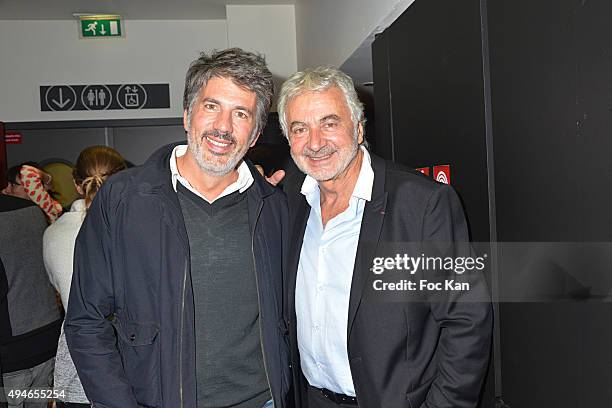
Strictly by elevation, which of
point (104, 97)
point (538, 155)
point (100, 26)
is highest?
point (100, 26)

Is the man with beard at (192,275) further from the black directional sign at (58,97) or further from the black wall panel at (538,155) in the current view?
the black directional sign at (58,97)

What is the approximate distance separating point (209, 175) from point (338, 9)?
2.20 metres

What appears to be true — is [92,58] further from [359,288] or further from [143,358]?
[359,288]

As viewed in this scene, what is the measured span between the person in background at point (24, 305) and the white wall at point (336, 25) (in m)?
1.88

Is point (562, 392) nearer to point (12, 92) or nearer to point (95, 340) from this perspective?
point (95, 340)

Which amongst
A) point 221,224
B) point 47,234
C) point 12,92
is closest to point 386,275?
point 221,224

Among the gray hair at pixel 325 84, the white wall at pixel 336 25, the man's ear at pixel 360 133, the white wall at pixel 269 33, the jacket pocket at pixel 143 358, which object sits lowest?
the jacket pocket at pixel 143 358

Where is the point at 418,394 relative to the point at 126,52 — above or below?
below

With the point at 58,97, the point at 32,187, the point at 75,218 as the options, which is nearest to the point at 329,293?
the point at 75,218

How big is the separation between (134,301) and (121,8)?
4372 mm

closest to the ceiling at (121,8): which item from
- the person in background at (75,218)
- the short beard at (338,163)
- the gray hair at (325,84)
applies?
the person in background at (75,218)

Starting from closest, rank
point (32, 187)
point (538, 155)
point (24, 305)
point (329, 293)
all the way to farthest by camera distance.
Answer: point (538, 155)
point (329, 293)
point (24, 305)
point (32, 187)

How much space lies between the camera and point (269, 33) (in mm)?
5449

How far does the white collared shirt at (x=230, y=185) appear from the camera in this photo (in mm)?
1761
